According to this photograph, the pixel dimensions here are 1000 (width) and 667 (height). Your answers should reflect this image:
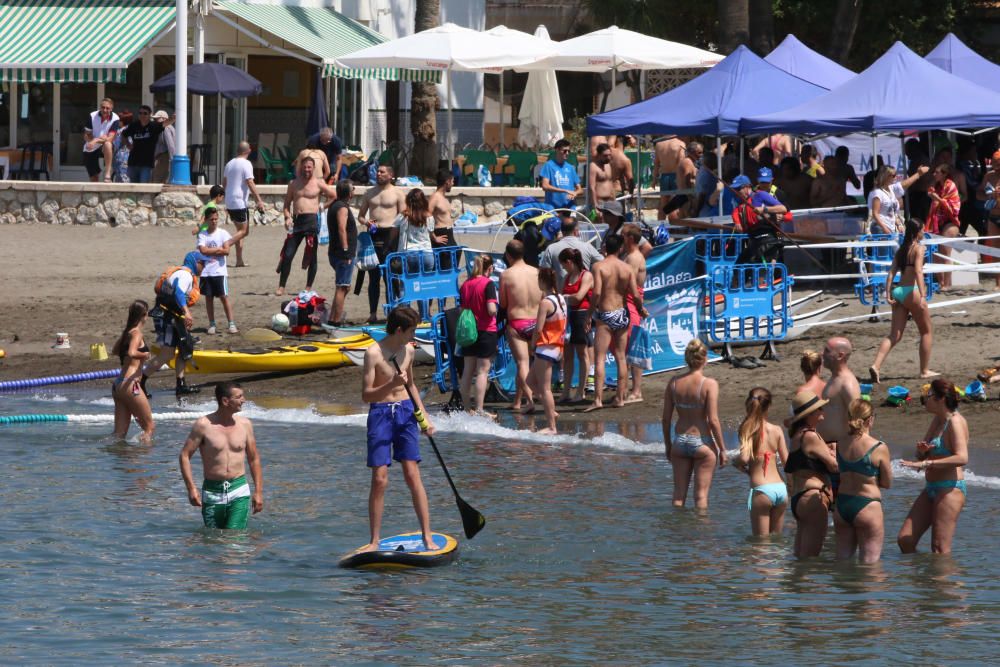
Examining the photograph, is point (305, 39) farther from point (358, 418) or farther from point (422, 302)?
point (358, 418)

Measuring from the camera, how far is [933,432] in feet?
32.8

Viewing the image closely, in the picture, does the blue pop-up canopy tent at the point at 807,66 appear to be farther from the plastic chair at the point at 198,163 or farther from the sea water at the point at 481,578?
the sea water at the point at 481,578

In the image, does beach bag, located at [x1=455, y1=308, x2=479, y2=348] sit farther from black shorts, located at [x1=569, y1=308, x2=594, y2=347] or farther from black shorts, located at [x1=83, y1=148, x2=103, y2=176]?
black shorts, located at [x1=83, y1=148, x2=103, y2=176]

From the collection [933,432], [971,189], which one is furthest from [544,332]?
[971,189]

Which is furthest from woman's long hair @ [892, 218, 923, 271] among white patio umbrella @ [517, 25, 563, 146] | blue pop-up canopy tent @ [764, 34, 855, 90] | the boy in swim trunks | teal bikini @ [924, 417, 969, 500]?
white patio umbrella @ [517, 25, 563, 146]

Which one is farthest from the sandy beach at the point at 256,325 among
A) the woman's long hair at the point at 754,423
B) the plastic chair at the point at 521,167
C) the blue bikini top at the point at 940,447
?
the plastic chair at the point at 521,167

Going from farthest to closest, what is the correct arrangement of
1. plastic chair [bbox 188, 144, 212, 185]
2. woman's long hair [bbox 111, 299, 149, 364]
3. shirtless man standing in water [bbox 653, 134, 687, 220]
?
plastic chair [bbox 188, 144, 212, 185], shirtless man standing in water [bbox 653, 134, 687, 220], woman's long hair [bbox 111, 299, 149, 364]

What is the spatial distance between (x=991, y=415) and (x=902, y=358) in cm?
194

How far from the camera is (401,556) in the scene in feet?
33.8

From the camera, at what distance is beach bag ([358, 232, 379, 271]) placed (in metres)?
18.8

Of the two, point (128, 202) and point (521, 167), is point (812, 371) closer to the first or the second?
point (128, 202)

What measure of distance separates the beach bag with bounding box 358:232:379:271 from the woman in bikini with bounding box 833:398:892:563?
9649mm

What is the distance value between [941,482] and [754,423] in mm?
1173

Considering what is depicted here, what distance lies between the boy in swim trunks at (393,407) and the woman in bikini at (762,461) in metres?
1.97
